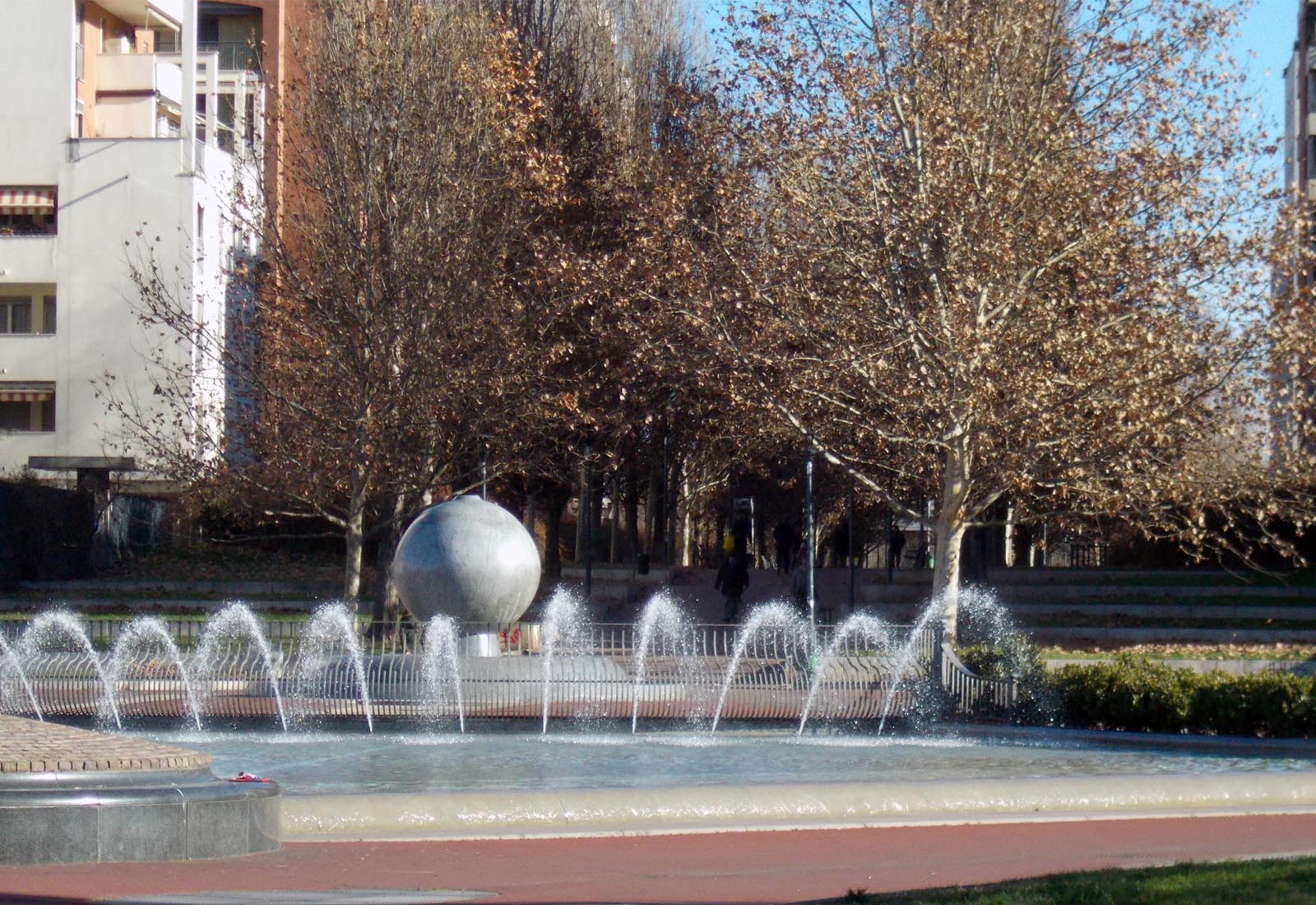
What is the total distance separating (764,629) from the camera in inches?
1056

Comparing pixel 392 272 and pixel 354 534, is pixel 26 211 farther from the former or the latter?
pixel 354 534

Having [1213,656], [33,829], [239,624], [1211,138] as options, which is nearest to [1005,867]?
[33,829]

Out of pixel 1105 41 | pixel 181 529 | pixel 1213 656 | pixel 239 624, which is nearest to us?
Result: pixel 1213 656

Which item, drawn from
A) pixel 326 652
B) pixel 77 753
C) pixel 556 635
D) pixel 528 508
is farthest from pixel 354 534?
pixel 77 753

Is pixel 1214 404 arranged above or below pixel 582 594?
above

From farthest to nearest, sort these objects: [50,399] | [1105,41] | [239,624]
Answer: [50,399] < [239,624] < [1105,41]

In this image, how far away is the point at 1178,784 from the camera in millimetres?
11508

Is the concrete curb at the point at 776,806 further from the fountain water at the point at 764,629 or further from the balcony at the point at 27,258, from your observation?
the balcony at the point at 27,258

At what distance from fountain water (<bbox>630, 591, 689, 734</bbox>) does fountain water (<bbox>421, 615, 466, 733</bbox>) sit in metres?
1.97

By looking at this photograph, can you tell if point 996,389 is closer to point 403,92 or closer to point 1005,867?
point 403,92

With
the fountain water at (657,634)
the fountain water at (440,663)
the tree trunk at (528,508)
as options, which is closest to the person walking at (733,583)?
the fountain water at (657,634)

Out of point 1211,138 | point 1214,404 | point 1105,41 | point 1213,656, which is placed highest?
point 1105,41

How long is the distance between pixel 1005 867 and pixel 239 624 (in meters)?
19.8

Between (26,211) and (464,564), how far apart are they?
3150 cm
